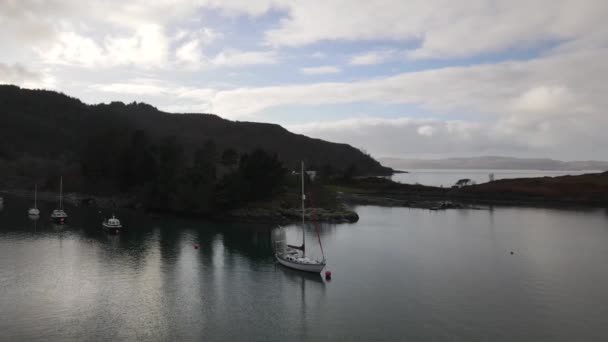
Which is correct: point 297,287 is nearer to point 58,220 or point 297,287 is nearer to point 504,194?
point 58,220

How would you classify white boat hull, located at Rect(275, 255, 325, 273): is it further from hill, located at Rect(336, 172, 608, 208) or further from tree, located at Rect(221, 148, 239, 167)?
hill, located at Rect(336, 172, 608, 208)

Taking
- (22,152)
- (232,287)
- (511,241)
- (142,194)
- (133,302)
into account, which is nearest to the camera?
(133,302)

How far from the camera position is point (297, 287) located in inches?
1503

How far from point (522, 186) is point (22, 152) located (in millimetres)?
201555

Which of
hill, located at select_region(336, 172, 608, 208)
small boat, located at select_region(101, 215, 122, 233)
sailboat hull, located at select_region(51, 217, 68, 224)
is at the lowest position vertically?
small boat, located at select_region(101, 215, 122, 233)

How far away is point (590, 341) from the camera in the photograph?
27.1 meters

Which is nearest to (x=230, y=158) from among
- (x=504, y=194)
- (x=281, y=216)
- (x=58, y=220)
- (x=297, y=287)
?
(x=281, y=216)

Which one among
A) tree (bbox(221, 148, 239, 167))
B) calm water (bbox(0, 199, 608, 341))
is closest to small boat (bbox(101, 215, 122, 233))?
calm water (bbox(0, 199, 608, 341))

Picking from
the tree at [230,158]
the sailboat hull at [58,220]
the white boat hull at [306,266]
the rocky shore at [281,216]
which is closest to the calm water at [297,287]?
the white boat hull at [306,266]

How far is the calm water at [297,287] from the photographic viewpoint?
28.4m

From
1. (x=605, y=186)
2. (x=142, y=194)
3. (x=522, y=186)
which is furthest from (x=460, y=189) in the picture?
(x=142, y=194)

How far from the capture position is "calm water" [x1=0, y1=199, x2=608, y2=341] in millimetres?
28359

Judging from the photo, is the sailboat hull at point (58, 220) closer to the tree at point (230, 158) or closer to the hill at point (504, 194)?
the tree at point (230, 158)

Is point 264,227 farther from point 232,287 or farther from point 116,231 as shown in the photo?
point 232,287
